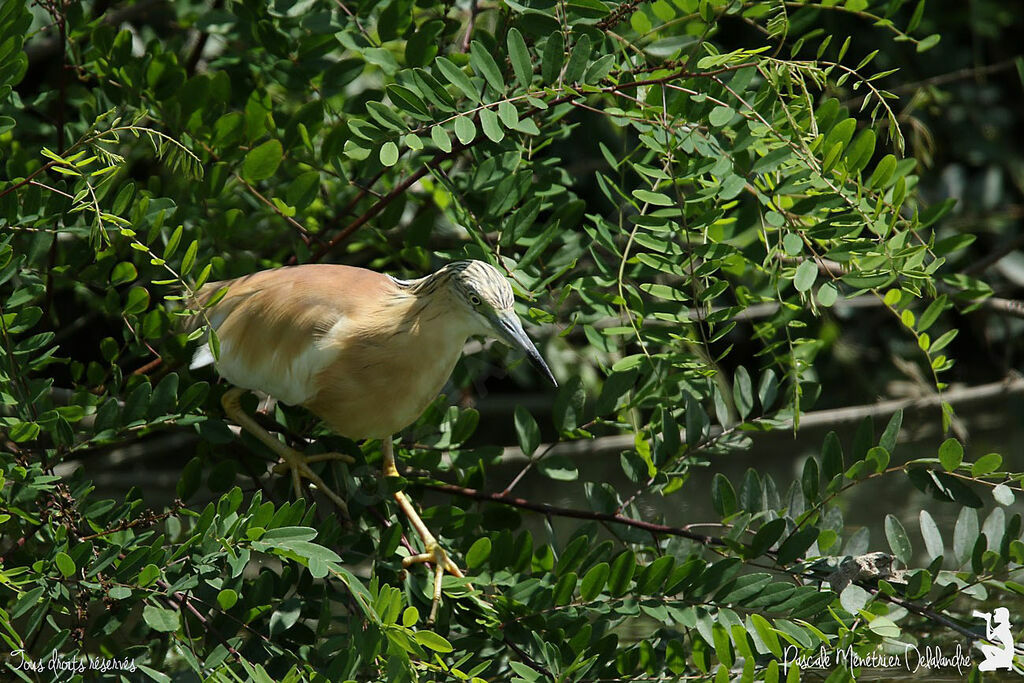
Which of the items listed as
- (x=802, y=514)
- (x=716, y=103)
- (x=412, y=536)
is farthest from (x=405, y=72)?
(x=802, y=514)

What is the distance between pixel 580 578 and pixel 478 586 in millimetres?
172

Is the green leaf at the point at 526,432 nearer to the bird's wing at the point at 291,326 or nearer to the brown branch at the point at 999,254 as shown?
the bird's wing at the point at 291,326

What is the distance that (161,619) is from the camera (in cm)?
149

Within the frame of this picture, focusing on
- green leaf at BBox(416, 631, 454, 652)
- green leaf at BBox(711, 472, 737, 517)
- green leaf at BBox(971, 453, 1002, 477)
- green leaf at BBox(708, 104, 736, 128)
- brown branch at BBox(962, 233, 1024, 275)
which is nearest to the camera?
green leaf at BBox(416, 631, 454, 652)

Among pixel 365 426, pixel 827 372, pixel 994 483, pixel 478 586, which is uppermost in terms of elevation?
pixel 994 483

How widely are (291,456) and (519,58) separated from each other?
787mm

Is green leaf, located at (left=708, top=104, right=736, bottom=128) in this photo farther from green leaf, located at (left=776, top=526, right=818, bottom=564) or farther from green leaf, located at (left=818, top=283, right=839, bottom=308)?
green leaf, located at (left=776, top=526, right=818, bottom=564)

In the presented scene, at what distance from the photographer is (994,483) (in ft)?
5.23

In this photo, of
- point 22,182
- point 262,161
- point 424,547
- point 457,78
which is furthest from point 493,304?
point 22,182

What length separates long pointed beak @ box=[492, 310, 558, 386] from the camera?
1651mm

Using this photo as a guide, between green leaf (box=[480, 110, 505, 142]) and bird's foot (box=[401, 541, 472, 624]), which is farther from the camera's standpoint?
bird's foot (box=[401, 541, 472, 624])

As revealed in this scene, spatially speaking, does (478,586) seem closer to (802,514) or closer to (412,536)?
(412,536)

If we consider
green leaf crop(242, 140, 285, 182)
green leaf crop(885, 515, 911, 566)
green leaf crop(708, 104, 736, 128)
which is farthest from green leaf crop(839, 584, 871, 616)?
green leaf crop(242, 140, 285, 182)

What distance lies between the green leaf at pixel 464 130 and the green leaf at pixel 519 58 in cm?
11
